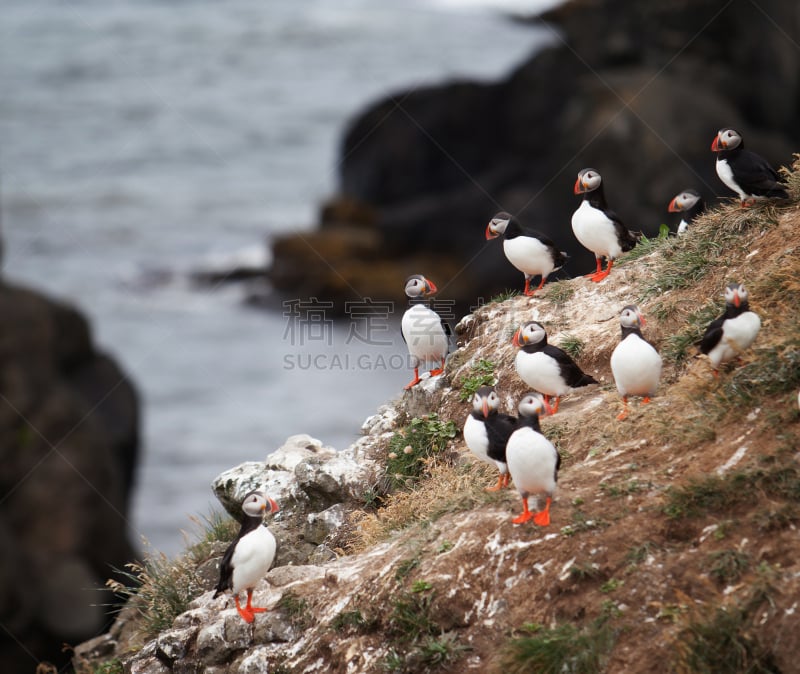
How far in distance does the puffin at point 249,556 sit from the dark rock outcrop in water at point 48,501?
1030 centimetres

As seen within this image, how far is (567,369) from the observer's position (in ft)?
24.9

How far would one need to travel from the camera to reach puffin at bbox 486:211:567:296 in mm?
8938

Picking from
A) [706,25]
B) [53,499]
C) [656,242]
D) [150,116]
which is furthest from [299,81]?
[656,242]

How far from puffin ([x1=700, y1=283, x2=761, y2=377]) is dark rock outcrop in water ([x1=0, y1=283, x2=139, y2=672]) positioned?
42.9 ft

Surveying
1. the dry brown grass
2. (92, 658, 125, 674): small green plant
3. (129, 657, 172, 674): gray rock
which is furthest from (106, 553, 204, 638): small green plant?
the dry brown grass

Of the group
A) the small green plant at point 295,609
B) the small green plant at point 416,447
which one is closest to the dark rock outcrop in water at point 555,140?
the small green plant at point 416,447

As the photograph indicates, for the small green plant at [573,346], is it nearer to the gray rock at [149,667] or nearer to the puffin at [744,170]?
the puffin at [744,170]

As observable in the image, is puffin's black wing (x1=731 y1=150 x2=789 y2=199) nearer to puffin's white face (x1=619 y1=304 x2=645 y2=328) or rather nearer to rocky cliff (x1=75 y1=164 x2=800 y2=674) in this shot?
rocky cliff (x1=75 y1=164 x2=800 y2=674)

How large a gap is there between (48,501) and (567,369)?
13.8 metres

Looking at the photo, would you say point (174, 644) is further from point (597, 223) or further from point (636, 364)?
point (597, 223)

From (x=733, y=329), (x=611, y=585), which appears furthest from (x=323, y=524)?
(x=733, y=329)

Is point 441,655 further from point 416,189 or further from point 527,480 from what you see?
point 416,189

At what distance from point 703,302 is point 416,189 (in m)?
22.5

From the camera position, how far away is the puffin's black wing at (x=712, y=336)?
22.8 ft
